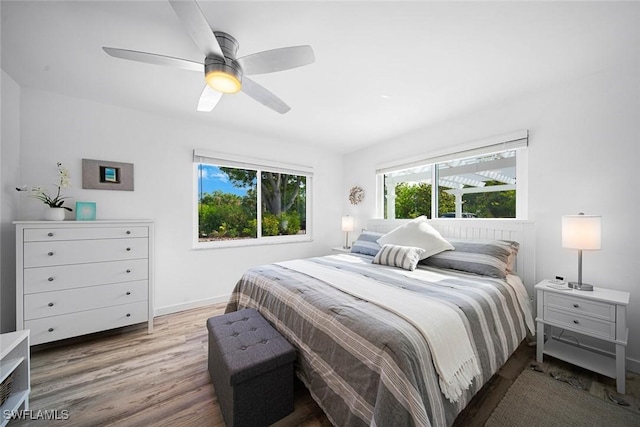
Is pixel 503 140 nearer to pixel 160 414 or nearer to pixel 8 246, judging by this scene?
pixel 160 414

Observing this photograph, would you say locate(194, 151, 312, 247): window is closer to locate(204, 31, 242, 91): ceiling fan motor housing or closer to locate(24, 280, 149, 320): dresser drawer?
locate(24, 280, 149, 320): dresser drawer

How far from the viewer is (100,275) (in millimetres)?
2303

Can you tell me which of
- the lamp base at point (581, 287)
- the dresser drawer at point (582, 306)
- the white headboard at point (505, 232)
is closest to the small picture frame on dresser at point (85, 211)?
the white headboard at point (505, 232)

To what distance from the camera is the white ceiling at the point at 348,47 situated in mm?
1435

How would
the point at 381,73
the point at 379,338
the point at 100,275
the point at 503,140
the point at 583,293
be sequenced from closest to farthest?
the point at 379,338 < the point at 583,293 < the point at 381,73 < the point at 100,275 < the point at 503,140

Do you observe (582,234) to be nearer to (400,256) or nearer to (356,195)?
(400,256)

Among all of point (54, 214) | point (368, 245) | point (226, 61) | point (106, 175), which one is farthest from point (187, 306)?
point (226, 61)

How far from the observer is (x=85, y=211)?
2.44 meters

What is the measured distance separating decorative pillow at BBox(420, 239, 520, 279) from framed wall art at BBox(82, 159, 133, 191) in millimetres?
3529

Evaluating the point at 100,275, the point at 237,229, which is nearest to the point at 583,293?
the point at 237,229

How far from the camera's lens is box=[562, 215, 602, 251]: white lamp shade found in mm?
1848

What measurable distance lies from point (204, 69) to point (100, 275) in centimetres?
217

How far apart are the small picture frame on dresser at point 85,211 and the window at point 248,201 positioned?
103 centimetres

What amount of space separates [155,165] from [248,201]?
4.16ft
